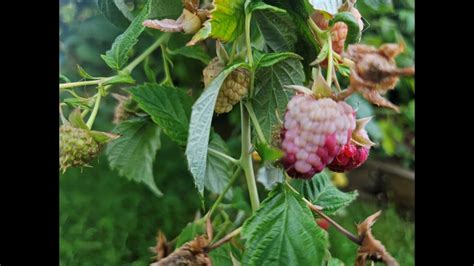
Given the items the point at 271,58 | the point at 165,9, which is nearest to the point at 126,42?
the point at 165,9

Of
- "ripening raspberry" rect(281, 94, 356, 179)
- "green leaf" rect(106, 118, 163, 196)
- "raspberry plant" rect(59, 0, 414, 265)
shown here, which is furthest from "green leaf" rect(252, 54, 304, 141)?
"green leaf" rect(106, 118, 163, 196)

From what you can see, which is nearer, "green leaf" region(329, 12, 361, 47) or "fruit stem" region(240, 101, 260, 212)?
"green leaf" region(329, 12, 361, 47)

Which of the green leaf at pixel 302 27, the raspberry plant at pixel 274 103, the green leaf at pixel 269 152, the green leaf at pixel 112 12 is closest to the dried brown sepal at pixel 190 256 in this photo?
the raspberry plant at pixel 274 103

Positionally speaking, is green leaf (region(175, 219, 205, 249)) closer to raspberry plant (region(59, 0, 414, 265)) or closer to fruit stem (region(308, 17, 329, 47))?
raspberry plant (region(59, 0, 414, 265))

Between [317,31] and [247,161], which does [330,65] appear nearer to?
[317,31]
